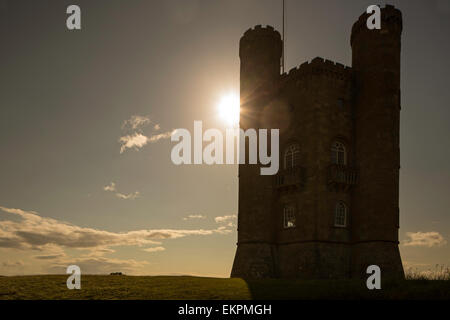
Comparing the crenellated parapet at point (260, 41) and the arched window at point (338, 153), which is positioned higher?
the crenellated parapet at point (260, 41)

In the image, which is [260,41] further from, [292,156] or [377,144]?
[377,144]

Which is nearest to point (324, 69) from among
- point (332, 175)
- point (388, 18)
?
point (388, 18)

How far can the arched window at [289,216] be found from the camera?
112ft

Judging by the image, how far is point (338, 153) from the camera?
112ft

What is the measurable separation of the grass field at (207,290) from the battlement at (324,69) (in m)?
17.7

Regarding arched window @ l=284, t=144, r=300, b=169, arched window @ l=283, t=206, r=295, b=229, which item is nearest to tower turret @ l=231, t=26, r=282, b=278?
arched window @ l=283, t=206, r=295, b=229

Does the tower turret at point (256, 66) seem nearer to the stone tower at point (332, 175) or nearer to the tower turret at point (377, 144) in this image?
the stone tower at point (332, 175)

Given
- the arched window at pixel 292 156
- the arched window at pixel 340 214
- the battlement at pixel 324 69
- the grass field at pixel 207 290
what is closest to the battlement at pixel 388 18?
the battlement at pixel 324 69

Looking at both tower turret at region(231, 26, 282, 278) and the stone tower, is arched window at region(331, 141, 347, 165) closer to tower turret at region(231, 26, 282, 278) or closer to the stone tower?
the stone tower

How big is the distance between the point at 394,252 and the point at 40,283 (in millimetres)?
23575

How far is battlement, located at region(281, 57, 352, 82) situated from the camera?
34.7 metres
